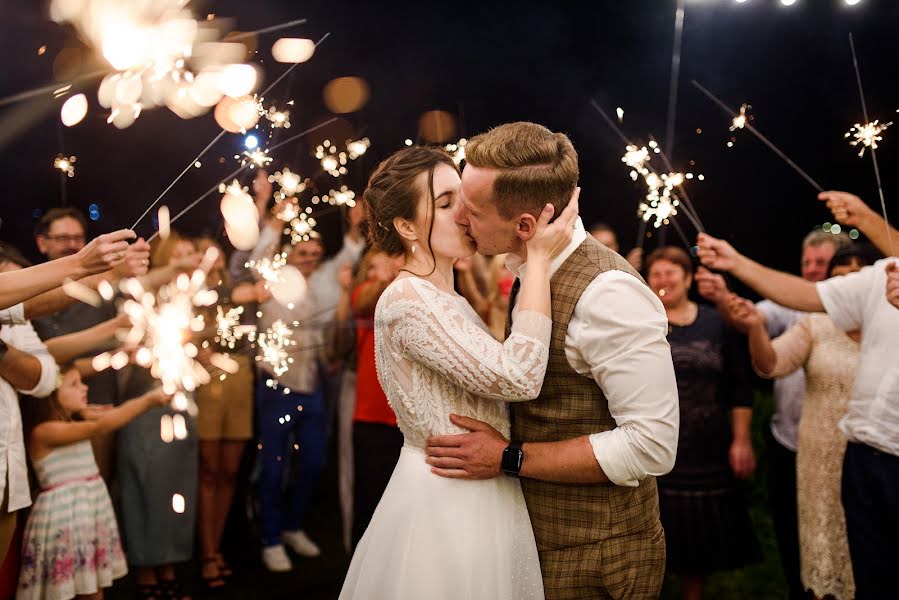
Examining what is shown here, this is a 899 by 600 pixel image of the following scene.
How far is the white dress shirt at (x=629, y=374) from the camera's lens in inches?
62.8

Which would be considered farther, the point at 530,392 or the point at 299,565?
the point at 299,565

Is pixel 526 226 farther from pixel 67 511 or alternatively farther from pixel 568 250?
pixel 67 511

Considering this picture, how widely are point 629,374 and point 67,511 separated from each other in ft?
7.58

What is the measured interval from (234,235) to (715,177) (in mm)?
2471

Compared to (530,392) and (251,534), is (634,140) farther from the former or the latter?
(251,534)

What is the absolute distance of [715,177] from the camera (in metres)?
3.71

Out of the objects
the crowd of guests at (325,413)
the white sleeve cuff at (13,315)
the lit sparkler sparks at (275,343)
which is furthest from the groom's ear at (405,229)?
the lit sparkler sparks at (275,343)

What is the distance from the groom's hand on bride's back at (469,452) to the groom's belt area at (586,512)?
126 mm

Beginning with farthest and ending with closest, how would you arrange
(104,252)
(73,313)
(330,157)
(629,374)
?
(330,157), (73,313), (104,252), (629,374)

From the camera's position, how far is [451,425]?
6.03 feet

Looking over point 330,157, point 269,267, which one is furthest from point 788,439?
point 269,267

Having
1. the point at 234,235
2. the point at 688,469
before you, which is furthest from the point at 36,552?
the point at 688,469

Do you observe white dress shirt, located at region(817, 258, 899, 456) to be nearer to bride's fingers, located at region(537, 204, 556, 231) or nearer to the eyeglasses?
bride's fingers, located at region(537, 204, 556, 231)

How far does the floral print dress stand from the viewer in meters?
2.73
